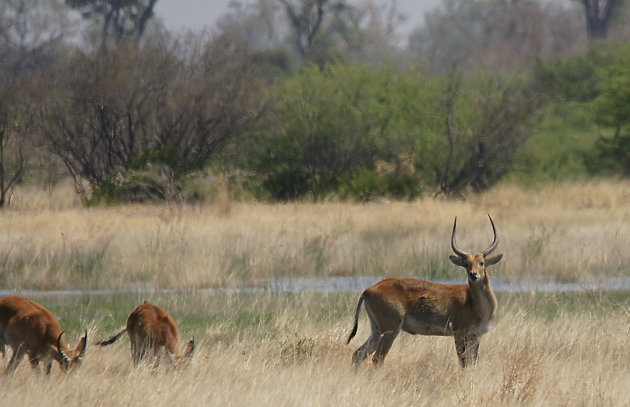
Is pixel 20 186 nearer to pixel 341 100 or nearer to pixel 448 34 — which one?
pixel 341 100

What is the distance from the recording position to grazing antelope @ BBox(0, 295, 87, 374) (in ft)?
A: 28.9

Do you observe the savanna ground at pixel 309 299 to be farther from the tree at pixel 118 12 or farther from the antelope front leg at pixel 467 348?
the tree at pixel 118 12

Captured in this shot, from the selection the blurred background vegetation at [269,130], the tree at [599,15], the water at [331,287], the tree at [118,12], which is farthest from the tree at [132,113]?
the tree at [599,15]

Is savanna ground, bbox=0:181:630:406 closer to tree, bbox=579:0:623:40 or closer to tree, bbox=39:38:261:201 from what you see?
tree, bbox=39:38:261:201

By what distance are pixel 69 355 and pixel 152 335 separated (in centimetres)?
63

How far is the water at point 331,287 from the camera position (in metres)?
14.6

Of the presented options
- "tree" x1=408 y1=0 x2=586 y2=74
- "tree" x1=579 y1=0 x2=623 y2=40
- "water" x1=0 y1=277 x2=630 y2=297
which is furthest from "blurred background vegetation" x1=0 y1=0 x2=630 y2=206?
"tree" x1=408 y1=0 x2=586 y2=74

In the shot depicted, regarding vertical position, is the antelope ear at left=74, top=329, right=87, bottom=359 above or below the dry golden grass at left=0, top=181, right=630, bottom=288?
above

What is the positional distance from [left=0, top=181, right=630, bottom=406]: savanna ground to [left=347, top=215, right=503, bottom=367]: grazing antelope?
23 cm

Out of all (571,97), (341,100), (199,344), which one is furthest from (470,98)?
(199,344)

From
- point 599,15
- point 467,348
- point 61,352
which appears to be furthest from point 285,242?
point 599,15

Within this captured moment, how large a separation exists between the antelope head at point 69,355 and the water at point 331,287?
549 centimetres

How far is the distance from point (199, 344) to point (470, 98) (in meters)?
22.7

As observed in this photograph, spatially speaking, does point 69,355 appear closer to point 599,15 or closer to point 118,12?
point 118,12
